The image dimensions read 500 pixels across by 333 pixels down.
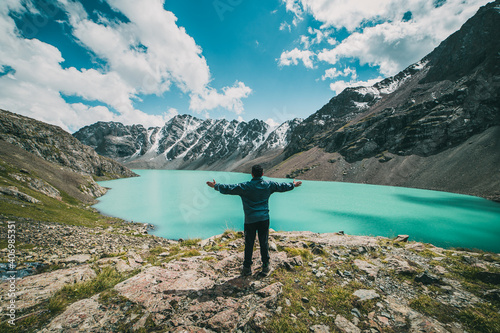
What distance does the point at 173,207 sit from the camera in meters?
37.6

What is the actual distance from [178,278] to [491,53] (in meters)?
A: 144

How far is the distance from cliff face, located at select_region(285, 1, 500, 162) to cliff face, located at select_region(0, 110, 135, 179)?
130688mm

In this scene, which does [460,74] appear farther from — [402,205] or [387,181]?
[402,205]

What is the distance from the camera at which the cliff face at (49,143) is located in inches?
2174

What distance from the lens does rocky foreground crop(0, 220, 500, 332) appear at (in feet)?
12.1

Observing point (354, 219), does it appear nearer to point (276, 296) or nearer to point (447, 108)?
point (276, 296)

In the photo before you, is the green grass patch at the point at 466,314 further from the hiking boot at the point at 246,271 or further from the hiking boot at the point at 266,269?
the hiking boot at the point at 246,271

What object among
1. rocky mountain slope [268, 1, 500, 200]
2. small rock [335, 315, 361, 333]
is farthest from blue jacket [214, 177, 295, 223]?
rocky mountain slope [268, 1, 500, 200]

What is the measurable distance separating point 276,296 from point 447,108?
12237cm

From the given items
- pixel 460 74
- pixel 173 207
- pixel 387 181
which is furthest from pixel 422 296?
pixel 460 74

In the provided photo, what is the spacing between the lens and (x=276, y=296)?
4504 mm

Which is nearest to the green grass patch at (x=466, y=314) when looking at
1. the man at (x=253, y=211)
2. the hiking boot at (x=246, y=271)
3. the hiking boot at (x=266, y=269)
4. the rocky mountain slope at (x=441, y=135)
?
the hiking boot at (x=266, y=269)

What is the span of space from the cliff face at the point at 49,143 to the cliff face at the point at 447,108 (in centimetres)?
13069

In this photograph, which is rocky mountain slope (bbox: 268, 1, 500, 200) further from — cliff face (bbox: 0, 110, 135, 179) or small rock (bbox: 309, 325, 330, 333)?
cliff face (bbox: 0, 110, 135, 179)
